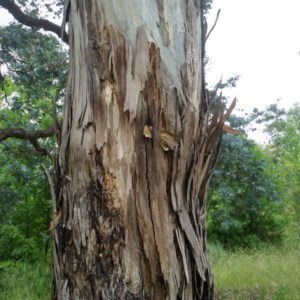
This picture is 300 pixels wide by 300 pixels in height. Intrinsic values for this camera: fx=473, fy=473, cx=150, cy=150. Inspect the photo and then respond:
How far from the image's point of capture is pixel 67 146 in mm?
2178

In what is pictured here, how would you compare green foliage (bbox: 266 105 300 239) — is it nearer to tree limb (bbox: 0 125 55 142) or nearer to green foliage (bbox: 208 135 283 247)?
green foliage (bbox: 208 135 283 247)

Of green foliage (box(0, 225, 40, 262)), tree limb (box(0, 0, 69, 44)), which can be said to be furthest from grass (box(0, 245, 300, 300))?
tree limb (box(0, 0, 69, 44))

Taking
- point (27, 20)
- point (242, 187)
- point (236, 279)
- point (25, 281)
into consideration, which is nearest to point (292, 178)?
point (242, 187)

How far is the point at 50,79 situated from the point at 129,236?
186 inches

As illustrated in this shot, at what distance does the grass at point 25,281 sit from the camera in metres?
7.16

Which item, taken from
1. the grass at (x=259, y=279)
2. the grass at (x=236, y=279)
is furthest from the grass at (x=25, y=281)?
the grass at (x=259, y=279)

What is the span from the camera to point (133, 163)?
203 cm

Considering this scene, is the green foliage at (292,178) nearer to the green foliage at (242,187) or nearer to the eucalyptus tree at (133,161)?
the green foliage at (242,187)

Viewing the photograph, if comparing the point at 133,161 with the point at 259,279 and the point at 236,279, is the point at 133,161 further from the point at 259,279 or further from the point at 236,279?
the point at 236,279

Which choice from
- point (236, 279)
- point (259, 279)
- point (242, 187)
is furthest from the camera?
point (242, 187)

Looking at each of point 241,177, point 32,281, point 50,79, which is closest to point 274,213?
point 241,177

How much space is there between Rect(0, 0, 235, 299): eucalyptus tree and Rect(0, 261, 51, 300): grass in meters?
5.27

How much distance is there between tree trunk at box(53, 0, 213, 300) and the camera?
1.99 m

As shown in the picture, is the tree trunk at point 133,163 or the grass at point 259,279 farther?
the grass at point 259,279
